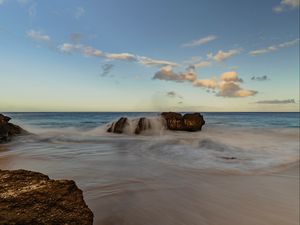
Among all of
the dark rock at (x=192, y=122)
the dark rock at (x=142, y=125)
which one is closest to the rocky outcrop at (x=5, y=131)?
the dark rock at (x=142, y=125)

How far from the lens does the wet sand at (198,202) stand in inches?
116

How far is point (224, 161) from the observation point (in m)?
6.62

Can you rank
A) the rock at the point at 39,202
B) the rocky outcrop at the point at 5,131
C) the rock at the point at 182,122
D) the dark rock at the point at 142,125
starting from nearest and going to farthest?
1. the rock at the point at 39,202
2. the rocky outcrop at the point at 5,131
3. the dark rock at the point at 142,125
4. the rock at the point at 182,122

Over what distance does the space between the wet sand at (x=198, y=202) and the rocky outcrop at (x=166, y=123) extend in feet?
32.2

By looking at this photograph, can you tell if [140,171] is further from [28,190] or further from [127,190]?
[28,190]

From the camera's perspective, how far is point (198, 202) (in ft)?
11.5

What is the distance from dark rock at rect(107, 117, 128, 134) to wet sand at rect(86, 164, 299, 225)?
9.73 meters

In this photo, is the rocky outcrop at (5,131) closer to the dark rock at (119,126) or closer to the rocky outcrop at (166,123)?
the dark rock at (119,126)

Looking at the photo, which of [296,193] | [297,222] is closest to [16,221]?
[297,222]

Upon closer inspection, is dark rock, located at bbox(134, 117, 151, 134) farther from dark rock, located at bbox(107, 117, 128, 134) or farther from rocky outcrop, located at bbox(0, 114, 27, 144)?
rocky outcrop, located at bbox(0, 114, 27, 144)

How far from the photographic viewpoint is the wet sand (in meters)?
2.96

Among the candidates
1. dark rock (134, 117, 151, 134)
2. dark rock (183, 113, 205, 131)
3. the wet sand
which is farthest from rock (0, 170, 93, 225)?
dark rock (183, 113, 205, 131)

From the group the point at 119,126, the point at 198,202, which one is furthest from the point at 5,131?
the point at 198,202

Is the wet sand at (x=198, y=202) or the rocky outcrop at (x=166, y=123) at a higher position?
the rocky outcrop at (x=166, y=123)
